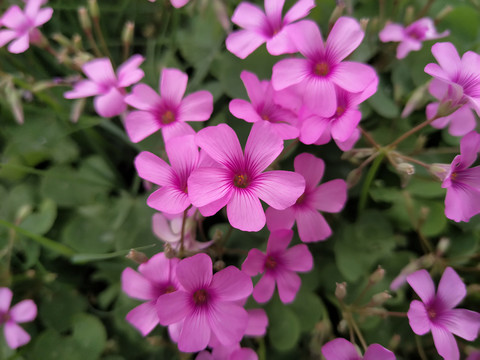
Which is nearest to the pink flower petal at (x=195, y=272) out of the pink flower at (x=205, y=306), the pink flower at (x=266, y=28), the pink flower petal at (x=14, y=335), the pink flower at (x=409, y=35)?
the pink flower at (x=205, y=306)

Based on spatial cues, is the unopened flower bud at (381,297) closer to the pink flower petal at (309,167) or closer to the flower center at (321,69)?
the pink flower petal at (309,167)

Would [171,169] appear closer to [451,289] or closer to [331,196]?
[331,196]

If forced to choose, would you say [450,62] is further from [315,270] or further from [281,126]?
[315,270]

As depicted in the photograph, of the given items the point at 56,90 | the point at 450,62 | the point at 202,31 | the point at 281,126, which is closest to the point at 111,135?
the point at 56,90

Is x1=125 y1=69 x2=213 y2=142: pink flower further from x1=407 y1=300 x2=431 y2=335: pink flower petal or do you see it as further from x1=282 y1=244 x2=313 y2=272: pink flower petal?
x1=407 y1=300 x2=431 y2=335: pink flower petal

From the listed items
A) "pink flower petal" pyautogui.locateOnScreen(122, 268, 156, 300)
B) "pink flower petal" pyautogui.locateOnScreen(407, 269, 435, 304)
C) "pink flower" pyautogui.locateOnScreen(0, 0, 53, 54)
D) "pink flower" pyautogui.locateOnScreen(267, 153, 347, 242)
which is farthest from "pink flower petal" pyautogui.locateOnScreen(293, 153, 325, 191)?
"pink flower" pyautogui.locateOnScreen(0, 0, 53, 54)

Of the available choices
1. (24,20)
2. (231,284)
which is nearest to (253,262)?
(231,284)
